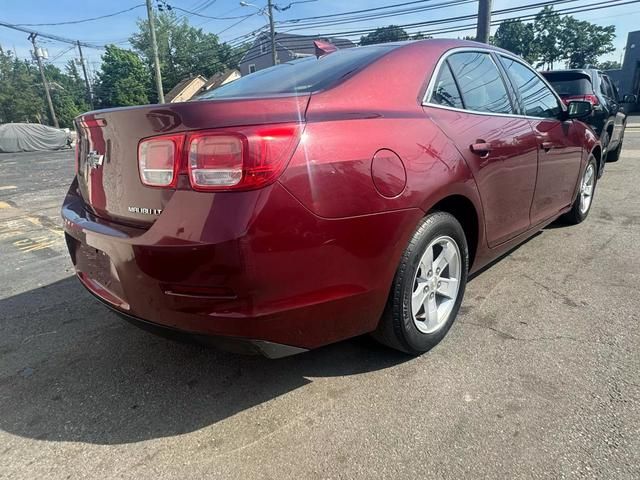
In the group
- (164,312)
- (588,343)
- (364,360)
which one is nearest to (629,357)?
(588,343)

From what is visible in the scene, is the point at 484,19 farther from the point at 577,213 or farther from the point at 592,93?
the point at 577,213

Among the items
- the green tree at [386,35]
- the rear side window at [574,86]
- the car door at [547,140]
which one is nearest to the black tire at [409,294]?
the car door at [547,140]

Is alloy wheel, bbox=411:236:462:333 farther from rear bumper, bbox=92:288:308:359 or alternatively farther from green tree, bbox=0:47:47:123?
green tree, bbox=0:47:47:123

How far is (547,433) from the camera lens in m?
1.80

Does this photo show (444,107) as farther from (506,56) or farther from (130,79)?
(130,79)

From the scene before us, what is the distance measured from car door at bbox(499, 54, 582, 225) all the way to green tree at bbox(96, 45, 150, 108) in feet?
215

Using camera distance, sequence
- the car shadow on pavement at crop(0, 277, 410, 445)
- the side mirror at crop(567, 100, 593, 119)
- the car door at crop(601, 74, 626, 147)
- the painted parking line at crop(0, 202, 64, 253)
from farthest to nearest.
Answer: the car door at crop(601, 74, 626, 147), the painted parking line at crop(0, 202, 64, 253), the side mirror at crop(567, 100, 593, 119), the car shadow on pavement at crop(0, 277, 410, 445)

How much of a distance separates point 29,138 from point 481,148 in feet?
109

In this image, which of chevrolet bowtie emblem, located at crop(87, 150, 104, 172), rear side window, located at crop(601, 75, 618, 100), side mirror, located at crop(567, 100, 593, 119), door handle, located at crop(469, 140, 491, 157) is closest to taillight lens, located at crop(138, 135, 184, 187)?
chevrolet bowtie emblem, located at crop(87, 150, 104, 172)

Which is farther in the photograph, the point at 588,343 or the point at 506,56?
the point at 506,56

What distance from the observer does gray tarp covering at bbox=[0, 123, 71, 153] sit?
90.4 ft

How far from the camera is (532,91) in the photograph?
3.35 metres

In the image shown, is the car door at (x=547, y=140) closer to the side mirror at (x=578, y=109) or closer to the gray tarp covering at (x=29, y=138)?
the side mirror at (x=578, y=109)

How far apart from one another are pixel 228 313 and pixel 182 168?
564mm
